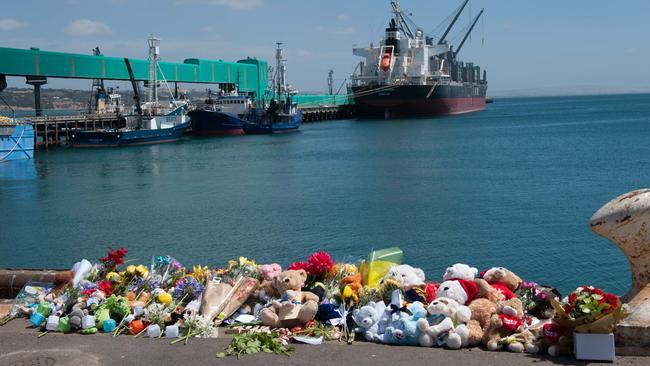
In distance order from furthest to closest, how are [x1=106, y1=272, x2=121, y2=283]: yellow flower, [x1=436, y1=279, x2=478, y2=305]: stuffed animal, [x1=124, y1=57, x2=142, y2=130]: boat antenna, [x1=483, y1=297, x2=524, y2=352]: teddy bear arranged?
[x1=124, y1=57, x2=142, y2=130]: boat antenna
[x1=106, y1=272, x2=121, y2=283]: yellow flower
[x1=436, y1=279, x2=478, y2=305]: stuffed animal
[x1=483, y1=297, x2=524, y2=352]: teddy bear

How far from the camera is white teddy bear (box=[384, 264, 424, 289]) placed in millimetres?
7156

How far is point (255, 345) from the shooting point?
614 cm

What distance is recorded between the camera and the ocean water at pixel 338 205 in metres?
18.3

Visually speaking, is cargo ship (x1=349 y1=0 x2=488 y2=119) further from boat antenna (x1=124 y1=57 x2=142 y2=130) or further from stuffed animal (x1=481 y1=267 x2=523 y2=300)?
stuffed animal (x1=481 y1=267 x2=523 y2=300)

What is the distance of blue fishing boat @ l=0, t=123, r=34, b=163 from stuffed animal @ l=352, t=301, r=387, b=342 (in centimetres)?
4559

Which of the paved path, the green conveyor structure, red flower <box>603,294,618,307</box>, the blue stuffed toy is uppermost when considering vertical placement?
the green conveyor structure

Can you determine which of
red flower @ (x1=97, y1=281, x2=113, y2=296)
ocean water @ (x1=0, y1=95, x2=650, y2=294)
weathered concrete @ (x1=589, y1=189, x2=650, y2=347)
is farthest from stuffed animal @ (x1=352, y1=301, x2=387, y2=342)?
red flower @ (x1=97, y1=281, x2=113, y2=296)

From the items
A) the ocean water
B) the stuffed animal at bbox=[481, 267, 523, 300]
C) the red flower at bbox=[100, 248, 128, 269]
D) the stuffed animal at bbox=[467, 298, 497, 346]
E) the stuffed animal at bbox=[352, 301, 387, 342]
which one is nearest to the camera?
the stuffed animal at bbox=[467, 298, 497, 346]

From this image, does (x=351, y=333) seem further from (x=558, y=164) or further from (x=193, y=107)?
(x=193, y=107)

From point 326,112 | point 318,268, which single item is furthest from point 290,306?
point 326,112

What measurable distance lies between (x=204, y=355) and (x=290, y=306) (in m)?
1.00

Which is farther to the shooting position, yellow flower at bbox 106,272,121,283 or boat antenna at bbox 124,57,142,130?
boat antenna at bbox 124,57,142,130

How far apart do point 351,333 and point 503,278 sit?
5.58 ft

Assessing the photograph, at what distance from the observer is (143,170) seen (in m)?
40.9
